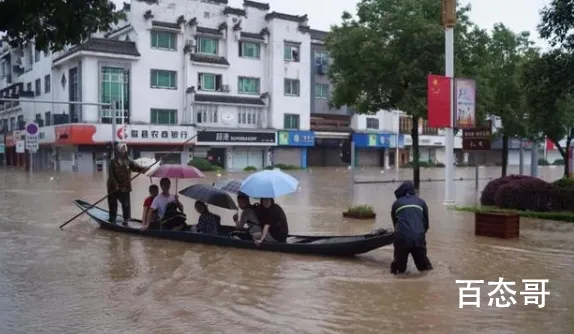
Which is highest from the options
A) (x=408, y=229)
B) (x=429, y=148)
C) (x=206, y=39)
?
(x=206, y=39)

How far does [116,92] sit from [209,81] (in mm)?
7900

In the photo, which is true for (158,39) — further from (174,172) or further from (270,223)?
(270,223)

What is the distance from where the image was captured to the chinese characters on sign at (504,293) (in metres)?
7.31

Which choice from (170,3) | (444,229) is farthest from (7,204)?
(170,3)

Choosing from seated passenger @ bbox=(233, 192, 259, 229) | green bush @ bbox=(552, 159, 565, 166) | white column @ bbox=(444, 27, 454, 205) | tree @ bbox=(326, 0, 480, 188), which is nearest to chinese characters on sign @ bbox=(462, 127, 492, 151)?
tree @ bbox=(326, 0, 480, 188)

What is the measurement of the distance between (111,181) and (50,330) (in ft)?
25.4

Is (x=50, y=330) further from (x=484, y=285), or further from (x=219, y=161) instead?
(x=219, y=161)

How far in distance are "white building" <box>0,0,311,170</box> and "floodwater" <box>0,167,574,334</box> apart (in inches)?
1330

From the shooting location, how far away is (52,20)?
293 inches

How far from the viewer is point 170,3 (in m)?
48.8

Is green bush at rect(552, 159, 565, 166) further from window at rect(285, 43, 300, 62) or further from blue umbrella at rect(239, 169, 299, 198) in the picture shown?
blue umbrella at rect(239, 169, 299, 198)

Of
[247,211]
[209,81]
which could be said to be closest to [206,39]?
[209,81]

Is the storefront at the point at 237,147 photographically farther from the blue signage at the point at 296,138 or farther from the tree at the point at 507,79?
the tree at the point at 507,79

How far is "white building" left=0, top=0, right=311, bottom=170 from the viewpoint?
46.1m
